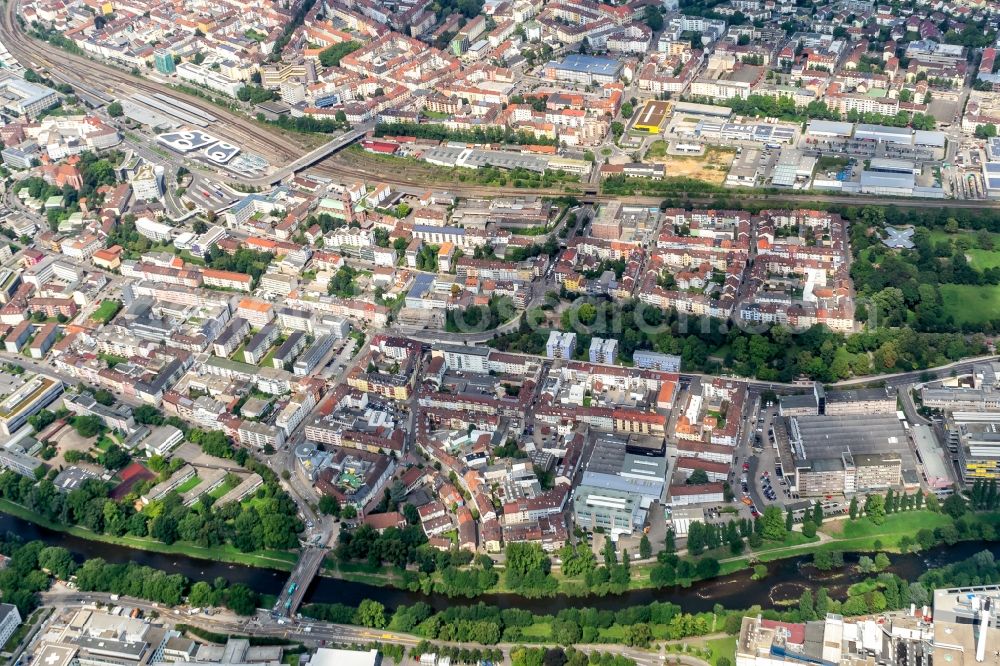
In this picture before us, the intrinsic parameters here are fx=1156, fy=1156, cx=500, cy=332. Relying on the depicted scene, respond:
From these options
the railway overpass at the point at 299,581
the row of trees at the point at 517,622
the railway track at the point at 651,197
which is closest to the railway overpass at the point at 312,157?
the railway track at the point at 651,197

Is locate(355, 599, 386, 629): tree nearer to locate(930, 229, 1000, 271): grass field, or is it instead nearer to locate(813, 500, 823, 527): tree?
locate(813, 500, 823, 527): tree

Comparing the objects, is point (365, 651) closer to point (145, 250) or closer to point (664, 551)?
point (664, 551)

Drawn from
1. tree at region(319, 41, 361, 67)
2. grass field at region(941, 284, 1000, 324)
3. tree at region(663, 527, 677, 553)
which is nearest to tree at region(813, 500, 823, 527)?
tree at region(663, 527, 677, 553)

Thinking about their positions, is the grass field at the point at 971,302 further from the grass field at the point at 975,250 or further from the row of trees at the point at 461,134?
the row of trees at the point at 461,134

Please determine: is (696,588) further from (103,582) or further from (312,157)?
(312,157)

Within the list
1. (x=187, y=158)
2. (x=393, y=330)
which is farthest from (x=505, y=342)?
(x=187, y=158)

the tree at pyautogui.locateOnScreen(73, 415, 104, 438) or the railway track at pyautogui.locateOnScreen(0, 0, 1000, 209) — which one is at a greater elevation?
the railway track at pyautogui.locateOnScreen(0, 0, 1000, 209)

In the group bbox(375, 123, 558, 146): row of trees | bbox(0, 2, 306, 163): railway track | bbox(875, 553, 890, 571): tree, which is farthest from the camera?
bbox(0, 2, 306, 163): railway track
